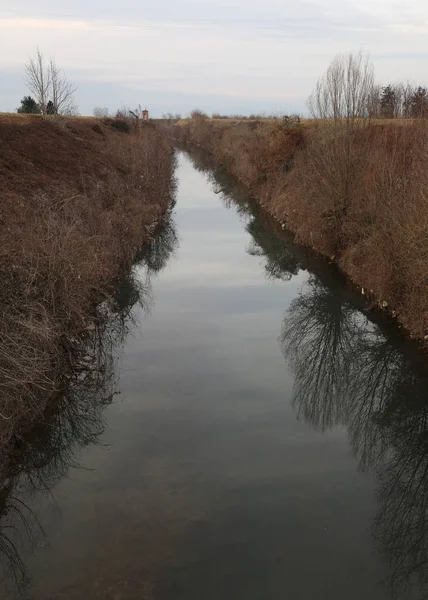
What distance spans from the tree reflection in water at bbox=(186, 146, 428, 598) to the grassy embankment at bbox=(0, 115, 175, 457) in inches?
220

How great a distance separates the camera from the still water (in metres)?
7.79

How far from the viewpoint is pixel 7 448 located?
985cm

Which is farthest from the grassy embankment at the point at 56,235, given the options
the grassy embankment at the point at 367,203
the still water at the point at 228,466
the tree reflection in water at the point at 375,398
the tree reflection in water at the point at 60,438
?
the grassy embankment at the point at 367,203

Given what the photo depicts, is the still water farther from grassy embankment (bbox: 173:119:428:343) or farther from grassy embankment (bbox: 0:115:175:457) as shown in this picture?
grassy embankment (bbox: 173:119:428:343)

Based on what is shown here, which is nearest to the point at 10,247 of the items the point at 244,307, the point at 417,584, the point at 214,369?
the point at 214,369

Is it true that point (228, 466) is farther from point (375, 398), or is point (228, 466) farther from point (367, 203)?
point (367, 203)

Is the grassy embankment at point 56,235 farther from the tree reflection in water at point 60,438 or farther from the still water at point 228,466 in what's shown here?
the still water at point 228,466

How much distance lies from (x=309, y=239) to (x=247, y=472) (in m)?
16.6

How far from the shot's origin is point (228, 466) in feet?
33.1

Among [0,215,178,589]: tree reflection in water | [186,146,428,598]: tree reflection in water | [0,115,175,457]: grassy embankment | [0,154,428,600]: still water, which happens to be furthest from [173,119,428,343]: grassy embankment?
[0,215,178,589]: tree reflection in water

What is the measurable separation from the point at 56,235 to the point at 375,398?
327 inches

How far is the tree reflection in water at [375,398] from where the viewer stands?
8.67m

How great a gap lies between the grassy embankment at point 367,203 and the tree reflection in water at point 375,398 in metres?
1.08

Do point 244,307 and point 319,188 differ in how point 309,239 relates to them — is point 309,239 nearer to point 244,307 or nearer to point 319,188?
point 319,188
